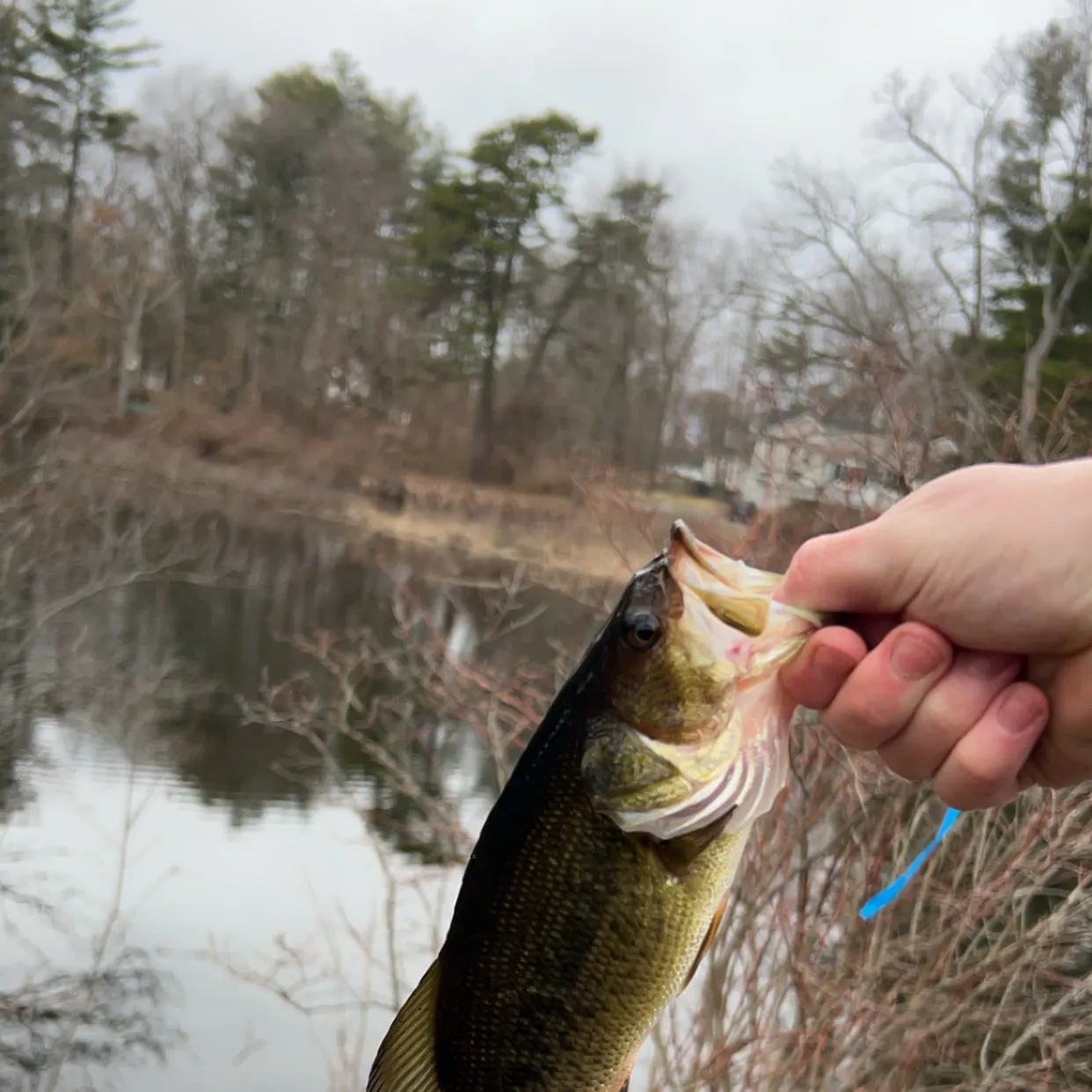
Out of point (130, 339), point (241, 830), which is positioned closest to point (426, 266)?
point (130, 339)

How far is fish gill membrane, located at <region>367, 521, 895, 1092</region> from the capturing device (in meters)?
1.28

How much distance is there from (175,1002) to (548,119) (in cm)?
2190

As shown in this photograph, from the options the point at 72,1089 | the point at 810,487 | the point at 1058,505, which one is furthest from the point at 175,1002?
the point at 1058,505

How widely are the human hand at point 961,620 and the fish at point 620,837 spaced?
7cm

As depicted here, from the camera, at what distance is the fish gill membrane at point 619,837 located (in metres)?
1.28

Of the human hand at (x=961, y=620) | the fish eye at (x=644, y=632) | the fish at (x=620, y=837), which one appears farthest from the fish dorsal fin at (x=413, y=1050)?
the human hand at (x=961, y=620)

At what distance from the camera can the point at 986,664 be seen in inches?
55.4

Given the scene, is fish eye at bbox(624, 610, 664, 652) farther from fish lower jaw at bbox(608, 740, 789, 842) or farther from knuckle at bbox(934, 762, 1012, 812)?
knuckle at bbox(934, 762, 1012, 812)

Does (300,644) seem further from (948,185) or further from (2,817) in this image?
(948,185)

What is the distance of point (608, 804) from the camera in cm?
129

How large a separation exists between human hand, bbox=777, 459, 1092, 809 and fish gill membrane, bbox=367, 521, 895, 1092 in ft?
0.22

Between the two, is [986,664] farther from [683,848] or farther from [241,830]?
[241,830]

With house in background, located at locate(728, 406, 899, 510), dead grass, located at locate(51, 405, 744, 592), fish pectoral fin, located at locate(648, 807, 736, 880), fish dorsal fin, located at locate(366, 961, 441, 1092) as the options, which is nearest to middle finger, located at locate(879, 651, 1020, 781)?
fish pectoral fin, located at locate(648, 807, 736, 880)

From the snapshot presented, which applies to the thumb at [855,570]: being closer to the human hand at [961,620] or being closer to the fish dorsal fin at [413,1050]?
the human hand at [961,620]
